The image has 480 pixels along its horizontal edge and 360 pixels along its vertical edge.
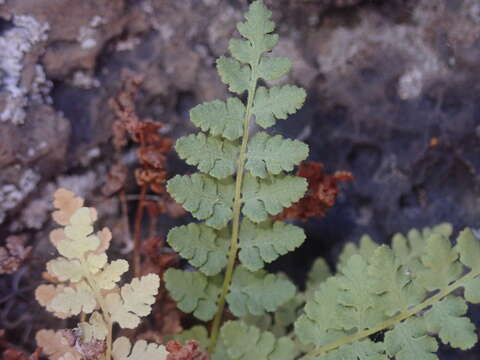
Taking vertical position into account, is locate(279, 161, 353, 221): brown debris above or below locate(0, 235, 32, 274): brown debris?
above

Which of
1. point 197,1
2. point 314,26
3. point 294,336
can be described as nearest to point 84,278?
point 294,336

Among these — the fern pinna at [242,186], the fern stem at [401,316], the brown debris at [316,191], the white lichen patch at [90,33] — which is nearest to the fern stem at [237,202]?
the fern pinna at [242,186]

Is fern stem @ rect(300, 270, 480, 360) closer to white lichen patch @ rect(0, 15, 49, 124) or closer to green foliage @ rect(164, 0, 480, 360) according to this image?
green foliage @ rect(164, 0, 480, 360)

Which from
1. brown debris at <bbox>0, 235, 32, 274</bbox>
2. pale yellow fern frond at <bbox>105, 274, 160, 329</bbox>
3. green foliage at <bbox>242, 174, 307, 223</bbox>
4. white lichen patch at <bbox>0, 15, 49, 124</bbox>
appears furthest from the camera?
white lichen patch at <bbox>0, 15, 49, 124</bbox>

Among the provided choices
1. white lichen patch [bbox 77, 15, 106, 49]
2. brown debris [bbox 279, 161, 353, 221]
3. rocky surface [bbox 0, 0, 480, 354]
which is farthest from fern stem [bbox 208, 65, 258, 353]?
white lichen patch [bbox 77, 15, 106, 49]

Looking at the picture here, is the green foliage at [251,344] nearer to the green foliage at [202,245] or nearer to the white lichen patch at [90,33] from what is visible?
the green foliage at [202,245]
